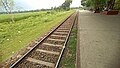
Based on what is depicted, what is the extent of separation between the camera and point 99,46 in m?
9.95

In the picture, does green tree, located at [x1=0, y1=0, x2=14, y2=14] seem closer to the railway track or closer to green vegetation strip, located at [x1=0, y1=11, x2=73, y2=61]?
green vegetation strip, located at [x1=0, y1=11, x2=73, y2=61]

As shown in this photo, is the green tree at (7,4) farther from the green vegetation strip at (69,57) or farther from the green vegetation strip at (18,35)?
the green vegetation strip at (69,57)

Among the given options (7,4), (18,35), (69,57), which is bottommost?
(18,35)

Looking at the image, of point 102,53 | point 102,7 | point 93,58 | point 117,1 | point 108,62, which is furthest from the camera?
point 102,7

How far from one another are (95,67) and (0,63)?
13.7 feet

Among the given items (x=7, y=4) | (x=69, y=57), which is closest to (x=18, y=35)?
(x=69, y=57)

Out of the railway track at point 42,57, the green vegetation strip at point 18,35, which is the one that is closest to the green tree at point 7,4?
the green vegetation strip at point 18,35

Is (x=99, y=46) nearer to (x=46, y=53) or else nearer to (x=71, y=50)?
(x=71, y=50)

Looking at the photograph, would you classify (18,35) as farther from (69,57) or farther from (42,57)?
(69,57)

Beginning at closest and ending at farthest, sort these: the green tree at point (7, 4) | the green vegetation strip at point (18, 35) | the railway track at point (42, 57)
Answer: the railway track at point (42, 57) → the green vegetation strip at point (18, 35) → the green tree at point (7, 4)

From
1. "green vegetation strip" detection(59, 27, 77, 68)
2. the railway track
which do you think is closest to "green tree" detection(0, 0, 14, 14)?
the railway track

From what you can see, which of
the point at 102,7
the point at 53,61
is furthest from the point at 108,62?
the point at 102,7

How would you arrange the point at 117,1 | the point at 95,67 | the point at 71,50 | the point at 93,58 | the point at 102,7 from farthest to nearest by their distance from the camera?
1. the point at 102,7
2. the point at 117,1
3. the point at 71,50
4. the point at 93,58
5. the point at 95,67

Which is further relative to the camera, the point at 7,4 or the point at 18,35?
the point at 7,4
